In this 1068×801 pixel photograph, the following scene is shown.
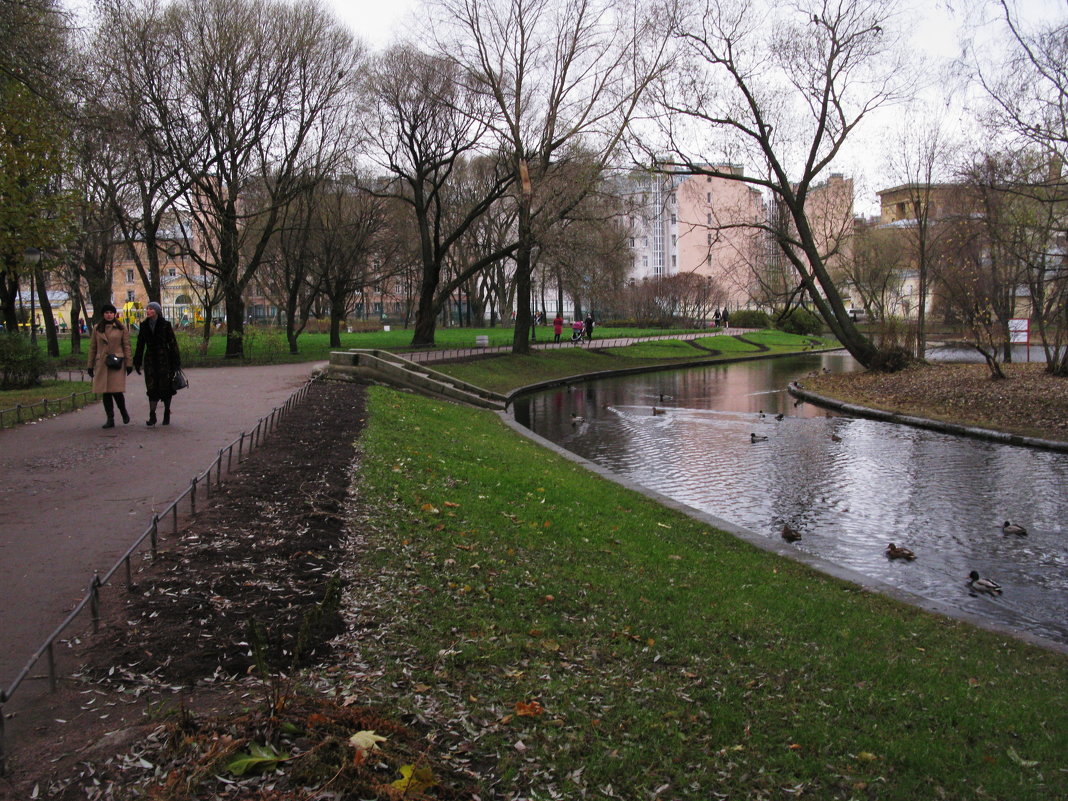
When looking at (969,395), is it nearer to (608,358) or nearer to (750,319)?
(608,358)

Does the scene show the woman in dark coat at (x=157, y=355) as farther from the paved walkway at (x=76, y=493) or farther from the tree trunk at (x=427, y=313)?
the tree trunk at (x=427, y=313)

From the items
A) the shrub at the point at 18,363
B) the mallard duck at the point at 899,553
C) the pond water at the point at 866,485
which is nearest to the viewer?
the pond water at the point at 866,485

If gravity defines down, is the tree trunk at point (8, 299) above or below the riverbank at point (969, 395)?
above

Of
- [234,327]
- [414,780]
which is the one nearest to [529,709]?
[414,780]

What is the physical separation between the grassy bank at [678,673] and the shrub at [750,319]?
66020 millimetres

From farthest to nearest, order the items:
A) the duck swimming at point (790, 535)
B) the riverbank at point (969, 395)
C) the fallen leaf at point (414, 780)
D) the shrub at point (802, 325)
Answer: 1. the shrub at point (802, 325)
2. the riverbank at point (969, 395)
3. the duck swimming at point (790, 535)
4. the fallen leaf at point (414, 780)

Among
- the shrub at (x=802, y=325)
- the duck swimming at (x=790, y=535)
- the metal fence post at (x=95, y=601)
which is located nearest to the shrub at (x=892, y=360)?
the duck swimming at (x=790, y=535)

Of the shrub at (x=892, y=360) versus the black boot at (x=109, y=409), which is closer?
the black boot at (x=109, y=409)

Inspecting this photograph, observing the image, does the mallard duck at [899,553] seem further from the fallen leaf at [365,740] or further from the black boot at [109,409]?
the black boot at [109,409]

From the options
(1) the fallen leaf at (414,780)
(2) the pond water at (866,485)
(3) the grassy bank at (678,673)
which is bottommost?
(2) the pond water at (866,485)

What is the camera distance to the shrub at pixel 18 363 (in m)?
18.8

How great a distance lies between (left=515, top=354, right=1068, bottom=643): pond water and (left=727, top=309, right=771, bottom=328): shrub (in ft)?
161

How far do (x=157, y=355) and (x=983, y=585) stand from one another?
37.5ft

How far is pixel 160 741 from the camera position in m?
3.86
